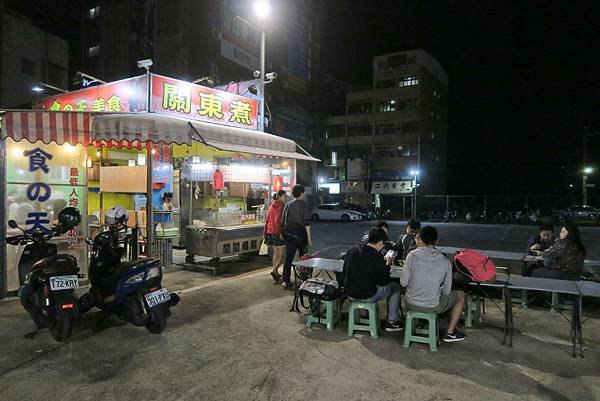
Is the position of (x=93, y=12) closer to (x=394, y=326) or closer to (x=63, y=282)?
(x=63, y=282)

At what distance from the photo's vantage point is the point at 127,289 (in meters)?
5.09

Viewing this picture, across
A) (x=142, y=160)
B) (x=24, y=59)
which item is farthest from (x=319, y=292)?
(x=24, y=59)

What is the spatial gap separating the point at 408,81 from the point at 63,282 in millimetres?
45942

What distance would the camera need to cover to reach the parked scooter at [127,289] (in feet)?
16.6

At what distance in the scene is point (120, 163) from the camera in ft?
38.7

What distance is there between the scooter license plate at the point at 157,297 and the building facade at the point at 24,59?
73.6 feet

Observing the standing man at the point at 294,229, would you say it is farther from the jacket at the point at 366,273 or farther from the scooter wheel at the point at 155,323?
the scooter wheel at the point at 155,323

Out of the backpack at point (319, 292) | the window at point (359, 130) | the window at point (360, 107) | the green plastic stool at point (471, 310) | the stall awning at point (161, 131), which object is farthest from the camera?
the window at point (360, 107)

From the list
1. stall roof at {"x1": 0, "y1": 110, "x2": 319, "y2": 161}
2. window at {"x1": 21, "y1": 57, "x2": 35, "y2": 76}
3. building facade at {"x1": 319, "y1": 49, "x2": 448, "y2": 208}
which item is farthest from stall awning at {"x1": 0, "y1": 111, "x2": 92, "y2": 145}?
building facade at {"x1": 319, "y1": 49, "x2": 448, "y2": 208}

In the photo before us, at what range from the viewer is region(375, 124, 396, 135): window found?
45.7 meters

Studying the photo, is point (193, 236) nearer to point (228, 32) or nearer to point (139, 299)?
point (139, 299)

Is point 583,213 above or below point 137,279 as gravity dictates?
below

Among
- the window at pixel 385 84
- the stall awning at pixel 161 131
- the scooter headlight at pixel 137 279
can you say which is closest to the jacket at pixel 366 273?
the scooter headlight at pixel 137 279

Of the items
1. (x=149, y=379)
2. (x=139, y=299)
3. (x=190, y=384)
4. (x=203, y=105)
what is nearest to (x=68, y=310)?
(x=139, y=299)
